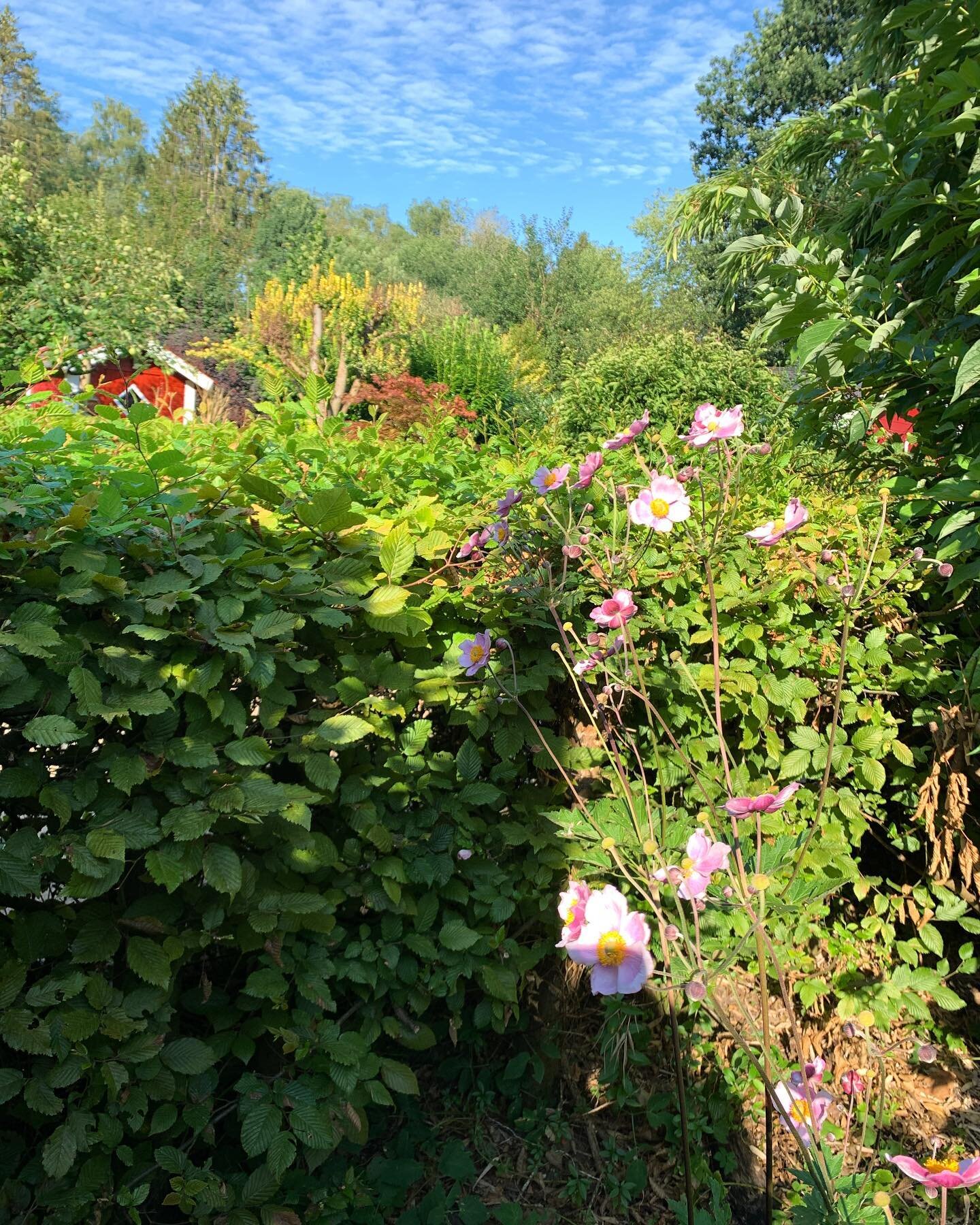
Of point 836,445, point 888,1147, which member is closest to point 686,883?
point 888,1147

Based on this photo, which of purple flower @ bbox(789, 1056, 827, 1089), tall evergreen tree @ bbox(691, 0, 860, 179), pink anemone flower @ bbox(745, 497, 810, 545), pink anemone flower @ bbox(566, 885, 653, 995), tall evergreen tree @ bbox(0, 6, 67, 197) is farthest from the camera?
tall evergreen tree @ bbox(0, 6, 67, 197)

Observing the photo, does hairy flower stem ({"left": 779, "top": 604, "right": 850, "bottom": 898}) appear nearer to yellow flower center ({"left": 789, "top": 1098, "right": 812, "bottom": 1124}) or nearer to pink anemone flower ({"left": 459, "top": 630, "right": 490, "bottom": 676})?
yellow flower center ({"left": 789, "top": 1098, "right": 812, "bottom": 1124})

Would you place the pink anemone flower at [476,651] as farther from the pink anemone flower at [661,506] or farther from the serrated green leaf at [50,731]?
the serrated green leaf at [50,731]

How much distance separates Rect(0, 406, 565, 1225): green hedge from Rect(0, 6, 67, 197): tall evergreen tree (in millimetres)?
54920

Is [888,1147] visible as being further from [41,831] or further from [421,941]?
[41,831]

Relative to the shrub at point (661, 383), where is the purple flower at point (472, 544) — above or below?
below

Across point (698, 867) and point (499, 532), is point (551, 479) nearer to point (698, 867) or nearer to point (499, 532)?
point (499, 532)

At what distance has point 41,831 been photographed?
1.50 m

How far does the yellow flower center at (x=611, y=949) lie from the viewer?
100 centimetres

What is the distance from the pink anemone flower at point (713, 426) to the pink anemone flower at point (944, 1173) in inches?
42.5

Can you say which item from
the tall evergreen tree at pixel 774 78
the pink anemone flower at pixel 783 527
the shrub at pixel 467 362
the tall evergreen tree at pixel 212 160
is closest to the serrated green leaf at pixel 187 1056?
the pink anemone flower at pixel 783 527

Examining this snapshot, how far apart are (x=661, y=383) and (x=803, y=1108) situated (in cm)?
949

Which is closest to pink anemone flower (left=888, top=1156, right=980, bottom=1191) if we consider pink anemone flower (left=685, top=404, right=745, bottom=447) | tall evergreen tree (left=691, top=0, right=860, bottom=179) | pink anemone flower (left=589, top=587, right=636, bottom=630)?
pink anemone flower (left=589, top=587, right=636, bottom=630)

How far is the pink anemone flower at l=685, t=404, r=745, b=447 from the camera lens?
146 centimetres
